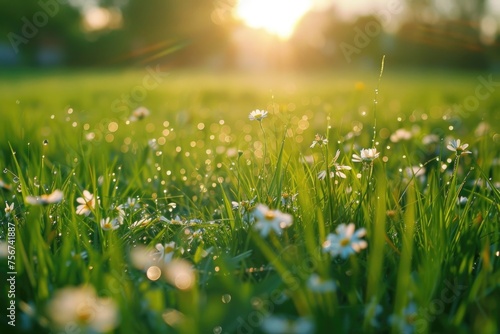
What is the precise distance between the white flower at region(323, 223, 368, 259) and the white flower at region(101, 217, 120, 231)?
2.21 ft

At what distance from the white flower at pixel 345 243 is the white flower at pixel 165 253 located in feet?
1.39

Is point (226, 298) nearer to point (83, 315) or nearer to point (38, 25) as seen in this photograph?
point (83, 315)

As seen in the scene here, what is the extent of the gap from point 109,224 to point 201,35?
42.1 metres

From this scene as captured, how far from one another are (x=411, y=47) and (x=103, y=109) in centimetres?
3254

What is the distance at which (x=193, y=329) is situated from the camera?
961mm

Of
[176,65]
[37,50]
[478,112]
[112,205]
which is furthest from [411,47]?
[112,205]

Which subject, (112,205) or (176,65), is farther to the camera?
(176,65)

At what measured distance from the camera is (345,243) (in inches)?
49.1

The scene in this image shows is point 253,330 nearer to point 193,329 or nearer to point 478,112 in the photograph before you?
point 193,329

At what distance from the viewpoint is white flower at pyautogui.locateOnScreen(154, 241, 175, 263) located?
4.64 feet

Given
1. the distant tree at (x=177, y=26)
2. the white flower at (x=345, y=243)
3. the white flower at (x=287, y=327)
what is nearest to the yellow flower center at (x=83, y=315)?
the white flower at (x=287, y=327)

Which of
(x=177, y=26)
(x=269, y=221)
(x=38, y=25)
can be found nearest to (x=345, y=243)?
(x=269, y=221)

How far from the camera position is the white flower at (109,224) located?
1.60 m

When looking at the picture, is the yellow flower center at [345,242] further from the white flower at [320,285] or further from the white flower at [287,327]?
the white flower at [287,327]
